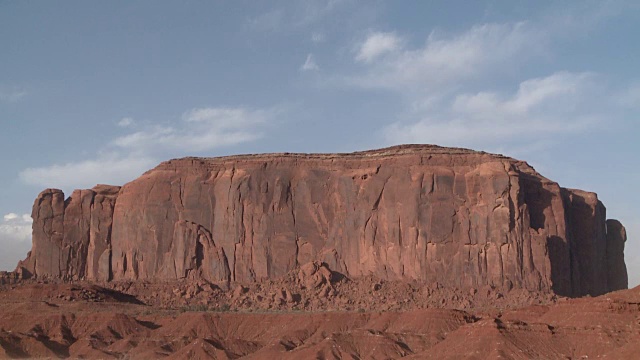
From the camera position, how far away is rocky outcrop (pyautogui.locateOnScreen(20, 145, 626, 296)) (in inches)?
3671

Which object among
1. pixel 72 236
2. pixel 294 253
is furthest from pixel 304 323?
pixel 72 236

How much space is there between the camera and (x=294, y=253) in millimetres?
100000

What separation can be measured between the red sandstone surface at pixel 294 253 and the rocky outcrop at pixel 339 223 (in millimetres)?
141

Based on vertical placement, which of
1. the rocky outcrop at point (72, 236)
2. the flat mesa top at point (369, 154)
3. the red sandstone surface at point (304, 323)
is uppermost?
the flat mesa top at point (369, 154)

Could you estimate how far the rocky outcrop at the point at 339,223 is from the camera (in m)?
93.2

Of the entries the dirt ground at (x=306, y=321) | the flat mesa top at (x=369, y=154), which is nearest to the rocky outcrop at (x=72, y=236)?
the dirt ground at (x=306, y=321)

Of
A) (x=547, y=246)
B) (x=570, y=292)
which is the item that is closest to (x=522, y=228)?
(x=547, y=246)

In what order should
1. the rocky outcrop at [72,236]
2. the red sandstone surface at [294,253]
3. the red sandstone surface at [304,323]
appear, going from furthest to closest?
the rocky outcrop at [72,236] → the red sandstone surface at [294,253] → the red sandstone surface at [304,323]

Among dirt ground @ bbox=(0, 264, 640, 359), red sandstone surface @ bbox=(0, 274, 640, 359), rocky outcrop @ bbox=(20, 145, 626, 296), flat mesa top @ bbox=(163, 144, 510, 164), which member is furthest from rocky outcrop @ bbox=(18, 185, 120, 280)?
flat mesa top @ bbox=(163, 144, 510, 164)

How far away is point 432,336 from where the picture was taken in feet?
231

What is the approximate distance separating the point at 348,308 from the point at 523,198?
63.7 ft

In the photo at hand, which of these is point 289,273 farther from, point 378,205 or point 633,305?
point 633,305

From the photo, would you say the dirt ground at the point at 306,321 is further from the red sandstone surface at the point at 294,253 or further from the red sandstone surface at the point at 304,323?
the red sandstone surface at the point at 294,253

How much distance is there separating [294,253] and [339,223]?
5138 millimetres
